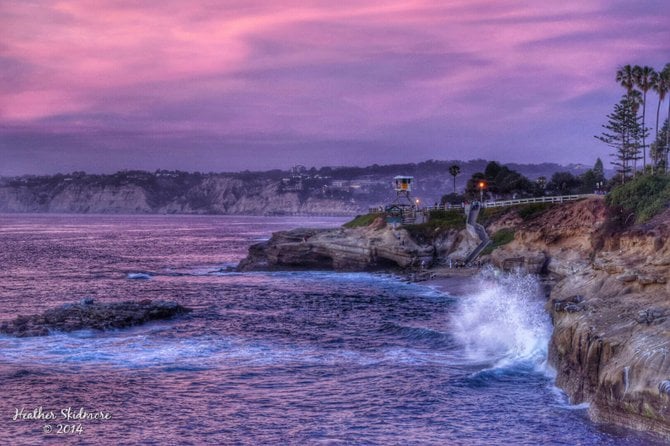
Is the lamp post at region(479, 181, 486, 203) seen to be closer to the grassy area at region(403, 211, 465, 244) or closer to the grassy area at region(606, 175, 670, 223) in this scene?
the grassy area at region(403, 211, 465, 244)

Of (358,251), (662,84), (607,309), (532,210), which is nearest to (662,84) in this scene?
(662,84)

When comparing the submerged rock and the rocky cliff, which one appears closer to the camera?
the rocky cliff

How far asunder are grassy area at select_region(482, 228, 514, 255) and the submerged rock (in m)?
31.3

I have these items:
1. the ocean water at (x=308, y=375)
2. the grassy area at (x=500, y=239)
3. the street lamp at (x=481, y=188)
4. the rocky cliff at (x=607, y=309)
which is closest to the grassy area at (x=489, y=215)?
the grassy area at (x=500, y=239)

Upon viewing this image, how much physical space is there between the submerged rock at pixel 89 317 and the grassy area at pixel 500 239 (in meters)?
31.3

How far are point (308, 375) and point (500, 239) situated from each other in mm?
41972

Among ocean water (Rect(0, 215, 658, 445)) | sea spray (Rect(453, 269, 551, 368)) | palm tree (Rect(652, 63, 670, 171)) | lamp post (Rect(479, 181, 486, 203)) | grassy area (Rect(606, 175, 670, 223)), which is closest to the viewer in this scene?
ocean water (Rect(0, 215, 658, 445))

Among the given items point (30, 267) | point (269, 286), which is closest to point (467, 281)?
point (269, 286)

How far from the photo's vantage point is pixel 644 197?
45.6 metres

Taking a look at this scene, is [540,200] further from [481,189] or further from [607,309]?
[607,309]

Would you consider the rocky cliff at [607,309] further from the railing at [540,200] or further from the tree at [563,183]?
the tree at [563,183]

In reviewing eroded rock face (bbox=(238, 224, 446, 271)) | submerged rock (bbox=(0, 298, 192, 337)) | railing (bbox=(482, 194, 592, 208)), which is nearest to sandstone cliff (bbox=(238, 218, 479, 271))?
eroded rock face (bbox=(238, 224, 446, 271))

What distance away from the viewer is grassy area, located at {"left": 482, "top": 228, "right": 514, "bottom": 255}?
209ft

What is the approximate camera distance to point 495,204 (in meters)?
76.6
